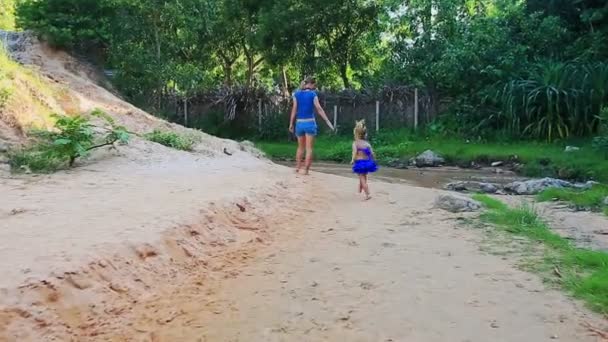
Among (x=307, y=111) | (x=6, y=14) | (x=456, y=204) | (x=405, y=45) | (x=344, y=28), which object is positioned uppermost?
(x=6, y=14)

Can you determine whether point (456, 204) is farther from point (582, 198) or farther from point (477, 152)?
point (477, 152)

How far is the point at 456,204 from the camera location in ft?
25.5

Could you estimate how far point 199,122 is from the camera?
2345 centimetres

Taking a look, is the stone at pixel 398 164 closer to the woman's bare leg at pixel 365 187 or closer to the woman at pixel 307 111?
the woman at pixel 307 111

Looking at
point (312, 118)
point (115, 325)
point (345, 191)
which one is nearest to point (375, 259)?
point (115, 325)

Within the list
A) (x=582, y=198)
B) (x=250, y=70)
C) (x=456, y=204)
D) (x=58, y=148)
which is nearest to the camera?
(x=456, y=204)

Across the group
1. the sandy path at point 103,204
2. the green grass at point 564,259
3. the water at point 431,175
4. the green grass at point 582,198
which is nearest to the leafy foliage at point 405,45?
the water at point 431,175

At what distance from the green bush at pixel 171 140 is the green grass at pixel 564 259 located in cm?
576

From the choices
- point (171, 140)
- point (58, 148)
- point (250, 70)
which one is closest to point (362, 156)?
point (58, 148)

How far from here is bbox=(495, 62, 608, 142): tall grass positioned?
642 inches

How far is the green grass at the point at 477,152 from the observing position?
13.5 m

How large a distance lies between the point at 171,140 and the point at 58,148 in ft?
9.38

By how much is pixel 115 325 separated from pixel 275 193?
421 cm

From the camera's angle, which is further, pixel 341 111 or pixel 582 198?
pixel 341 111
